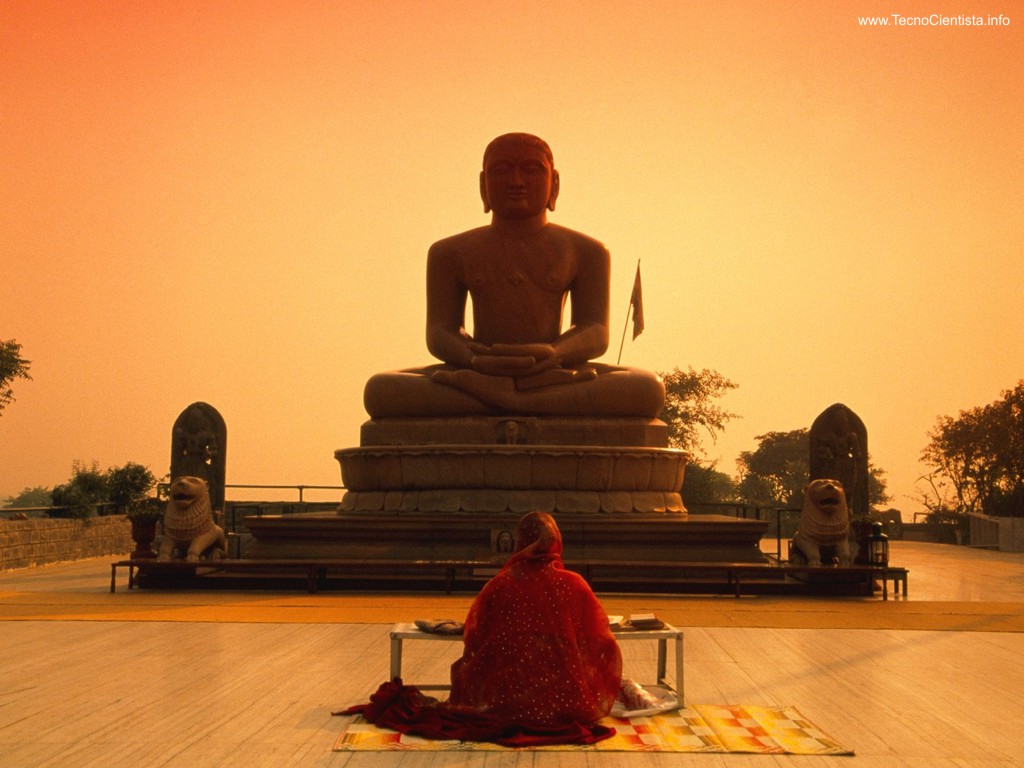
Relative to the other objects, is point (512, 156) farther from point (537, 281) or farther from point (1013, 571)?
point (1013, 571)

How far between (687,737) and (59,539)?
13.2 m

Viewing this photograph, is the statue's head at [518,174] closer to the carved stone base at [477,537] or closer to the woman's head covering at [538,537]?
the carved stone base at [477,537]

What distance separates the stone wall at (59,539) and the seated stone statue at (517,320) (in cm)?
428

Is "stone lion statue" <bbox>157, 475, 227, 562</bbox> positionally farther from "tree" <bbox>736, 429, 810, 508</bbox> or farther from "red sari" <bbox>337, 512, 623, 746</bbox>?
"tree" <bbox>736, 429, 810, 508</bbox>

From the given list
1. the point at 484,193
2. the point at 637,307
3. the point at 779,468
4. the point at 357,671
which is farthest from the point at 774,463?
the point at 357,671

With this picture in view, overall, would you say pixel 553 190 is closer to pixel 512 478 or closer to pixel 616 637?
pixel 512 478

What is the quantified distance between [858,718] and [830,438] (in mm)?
10849

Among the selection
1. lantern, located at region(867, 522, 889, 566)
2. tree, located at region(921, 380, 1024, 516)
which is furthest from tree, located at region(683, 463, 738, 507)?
lantern, located at region(867, 522, 889, 566)

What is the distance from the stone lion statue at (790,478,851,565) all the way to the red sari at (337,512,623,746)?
7.36m

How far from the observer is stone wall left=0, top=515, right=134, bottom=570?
51.2 feet

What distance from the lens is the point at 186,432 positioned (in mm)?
17547

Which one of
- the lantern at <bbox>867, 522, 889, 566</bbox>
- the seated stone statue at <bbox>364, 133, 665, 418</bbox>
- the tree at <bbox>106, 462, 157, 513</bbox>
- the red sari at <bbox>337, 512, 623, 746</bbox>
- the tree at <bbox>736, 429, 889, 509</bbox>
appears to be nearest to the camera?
the red sari at <bbox>337, 512, 623, 746</bbox>

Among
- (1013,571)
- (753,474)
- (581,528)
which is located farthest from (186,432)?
(753,474)

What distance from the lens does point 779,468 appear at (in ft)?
160
